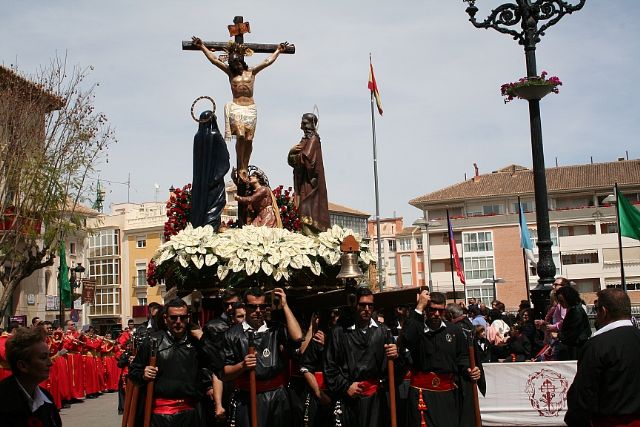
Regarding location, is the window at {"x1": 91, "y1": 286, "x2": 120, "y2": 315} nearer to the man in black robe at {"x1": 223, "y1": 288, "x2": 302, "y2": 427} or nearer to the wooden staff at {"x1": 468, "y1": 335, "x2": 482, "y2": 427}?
the wooden staff at {"x1": 468, "y1": 335, "x2": 482, "y2": 427}

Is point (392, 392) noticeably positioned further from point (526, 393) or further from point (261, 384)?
point (526, 393)

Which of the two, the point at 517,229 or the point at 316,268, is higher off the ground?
the point at 517,229

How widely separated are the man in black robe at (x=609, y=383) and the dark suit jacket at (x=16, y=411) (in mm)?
3430

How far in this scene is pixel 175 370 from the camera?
23.4ft

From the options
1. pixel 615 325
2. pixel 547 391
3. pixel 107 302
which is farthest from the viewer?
pixel 107 302

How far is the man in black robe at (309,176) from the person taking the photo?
10.9m

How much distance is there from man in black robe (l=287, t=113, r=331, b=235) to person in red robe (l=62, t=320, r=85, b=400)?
9486 mm

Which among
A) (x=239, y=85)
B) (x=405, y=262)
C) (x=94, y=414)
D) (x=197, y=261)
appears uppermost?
(x=405, y=262)

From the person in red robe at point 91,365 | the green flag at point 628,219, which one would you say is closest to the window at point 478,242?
the person in red robe at point 91,365

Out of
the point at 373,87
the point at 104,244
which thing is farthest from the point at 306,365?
the point at 104,244

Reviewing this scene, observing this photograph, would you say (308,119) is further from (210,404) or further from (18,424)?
(18,424)

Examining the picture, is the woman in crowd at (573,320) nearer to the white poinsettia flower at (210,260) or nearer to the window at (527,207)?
the white poinsettia flower at (210,260)

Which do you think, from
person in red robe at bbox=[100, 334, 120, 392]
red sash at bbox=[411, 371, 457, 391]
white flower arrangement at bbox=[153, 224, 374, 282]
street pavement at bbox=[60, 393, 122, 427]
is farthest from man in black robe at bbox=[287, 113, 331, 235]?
person in red robe at bbox=[100, 334, 120, 392]

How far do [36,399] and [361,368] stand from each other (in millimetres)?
3591
